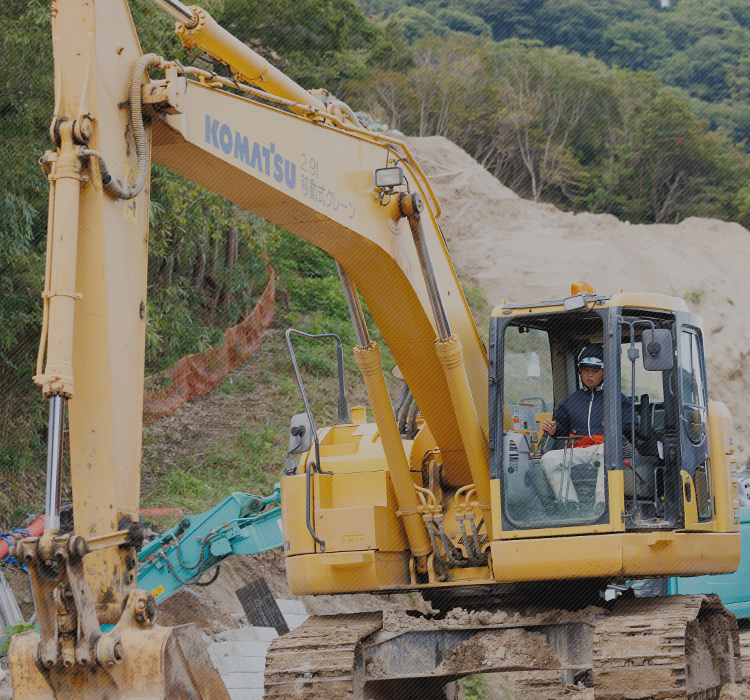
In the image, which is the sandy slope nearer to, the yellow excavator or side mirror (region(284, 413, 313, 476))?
the yellow excavator

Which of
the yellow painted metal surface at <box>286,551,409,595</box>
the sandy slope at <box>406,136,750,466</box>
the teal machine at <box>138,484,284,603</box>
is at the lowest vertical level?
the yellow painted metal surface at <box>286,551,409,595</box>

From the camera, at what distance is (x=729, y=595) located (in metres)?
10.6

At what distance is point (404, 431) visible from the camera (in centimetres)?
740

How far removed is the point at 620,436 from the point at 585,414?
373 mm

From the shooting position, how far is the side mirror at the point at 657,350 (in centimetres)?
585

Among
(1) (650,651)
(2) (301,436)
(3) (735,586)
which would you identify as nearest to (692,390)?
(1) (650,651)

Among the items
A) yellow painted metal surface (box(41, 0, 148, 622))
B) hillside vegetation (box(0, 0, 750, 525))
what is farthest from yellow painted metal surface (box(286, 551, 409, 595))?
hillside vegetation (box(0, 0, 750, 525))

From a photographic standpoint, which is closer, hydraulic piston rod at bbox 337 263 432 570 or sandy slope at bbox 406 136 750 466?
hydraulic piston rod at bbox 337 263 432 570

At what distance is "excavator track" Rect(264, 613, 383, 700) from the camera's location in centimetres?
594

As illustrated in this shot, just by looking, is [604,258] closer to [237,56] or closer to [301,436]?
[301,436]

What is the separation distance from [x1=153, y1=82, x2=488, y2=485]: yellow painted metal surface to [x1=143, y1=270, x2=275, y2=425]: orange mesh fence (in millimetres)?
8584

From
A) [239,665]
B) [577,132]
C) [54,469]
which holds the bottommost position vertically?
[239,665]

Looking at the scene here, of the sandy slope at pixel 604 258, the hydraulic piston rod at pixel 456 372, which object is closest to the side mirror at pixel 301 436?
the hydraulic piston rod at pixel 456 372

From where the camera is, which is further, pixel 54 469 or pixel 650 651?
pixel 650 651
